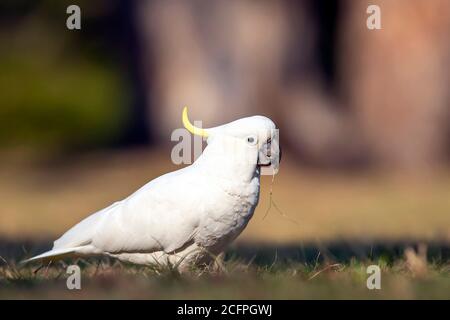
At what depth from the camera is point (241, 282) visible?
3559 millimetres

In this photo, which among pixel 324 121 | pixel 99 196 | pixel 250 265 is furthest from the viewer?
→ pixel 324 121

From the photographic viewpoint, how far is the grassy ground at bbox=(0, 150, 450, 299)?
11.6 ft

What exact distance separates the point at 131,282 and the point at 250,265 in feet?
2.93

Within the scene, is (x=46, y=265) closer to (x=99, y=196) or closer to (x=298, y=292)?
(x=298, y=292)

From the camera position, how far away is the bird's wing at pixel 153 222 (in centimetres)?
387

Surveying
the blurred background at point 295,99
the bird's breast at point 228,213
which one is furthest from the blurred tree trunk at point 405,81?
the bird's breast at point 228,213

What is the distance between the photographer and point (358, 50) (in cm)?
1147

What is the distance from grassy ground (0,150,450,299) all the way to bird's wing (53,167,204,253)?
14 centimetres

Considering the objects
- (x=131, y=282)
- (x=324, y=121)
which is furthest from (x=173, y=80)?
(x=131, y=282)

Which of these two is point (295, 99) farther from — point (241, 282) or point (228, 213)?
point (241, 282)

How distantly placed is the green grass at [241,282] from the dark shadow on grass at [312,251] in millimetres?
230

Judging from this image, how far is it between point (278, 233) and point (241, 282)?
3.55 metres

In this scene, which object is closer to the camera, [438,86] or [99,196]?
[99,196]

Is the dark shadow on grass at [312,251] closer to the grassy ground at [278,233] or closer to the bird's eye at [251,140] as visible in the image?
the grassy ground at [278,233]
